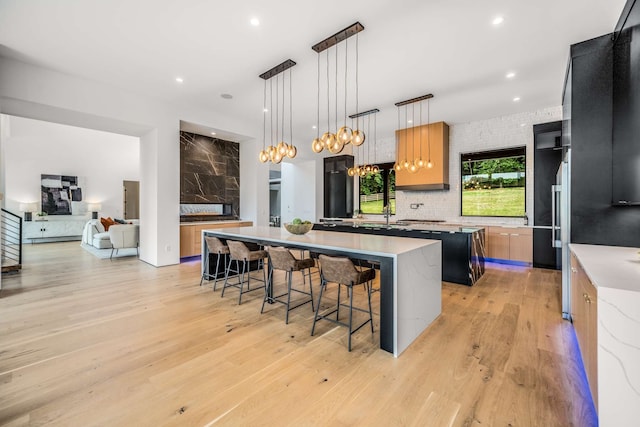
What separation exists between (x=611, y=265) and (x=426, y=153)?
4.95 meters

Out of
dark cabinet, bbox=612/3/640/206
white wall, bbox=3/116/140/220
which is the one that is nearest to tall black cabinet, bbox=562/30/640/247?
dark cabinet, bbox=612/3/640/206

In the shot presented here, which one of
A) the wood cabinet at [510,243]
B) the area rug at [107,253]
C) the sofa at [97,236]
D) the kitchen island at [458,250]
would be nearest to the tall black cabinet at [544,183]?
the wood cabinet at [510,243]

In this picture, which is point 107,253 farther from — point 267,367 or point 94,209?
point 267,367

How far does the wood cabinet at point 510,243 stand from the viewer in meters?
5.29

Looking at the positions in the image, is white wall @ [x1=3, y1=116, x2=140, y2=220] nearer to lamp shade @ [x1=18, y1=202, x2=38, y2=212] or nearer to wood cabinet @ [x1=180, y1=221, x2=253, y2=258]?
lamp shade @ [x1=18, y1=202, x2=38, y2=212]

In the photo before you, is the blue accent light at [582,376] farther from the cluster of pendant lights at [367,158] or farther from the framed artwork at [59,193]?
the framed artwork at [59,193]

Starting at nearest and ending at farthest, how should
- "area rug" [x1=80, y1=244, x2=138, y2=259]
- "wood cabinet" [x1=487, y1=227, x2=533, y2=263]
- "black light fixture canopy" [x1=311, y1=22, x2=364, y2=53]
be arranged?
1. "black light fixture canopy" [x1=311, y1=22, x2=364, y2=53]
2. "wood cabinet" [x1=487, y1=227, x2=533, y2=263]
3. "area rug" [x1=80, y1=244, x2=138, y2=259]

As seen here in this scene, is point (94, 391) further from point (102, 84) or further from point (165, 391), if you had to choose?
point (102, 84)

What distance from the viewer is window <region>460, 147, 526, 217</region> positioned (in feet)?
19.1

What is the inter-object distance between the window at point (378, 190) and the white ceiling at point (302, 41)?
119 inches

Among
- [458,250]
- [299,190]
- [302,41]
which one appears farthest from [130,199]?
[458,250]

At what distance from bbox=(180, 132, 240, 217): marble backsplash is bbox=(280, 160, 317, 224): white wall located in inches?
86.8

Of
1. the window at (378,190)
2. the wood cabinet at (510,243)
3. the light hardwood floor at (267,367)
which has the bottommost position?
the light hardwood floor at (267,367)

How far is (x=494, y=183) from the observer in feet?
20.1
